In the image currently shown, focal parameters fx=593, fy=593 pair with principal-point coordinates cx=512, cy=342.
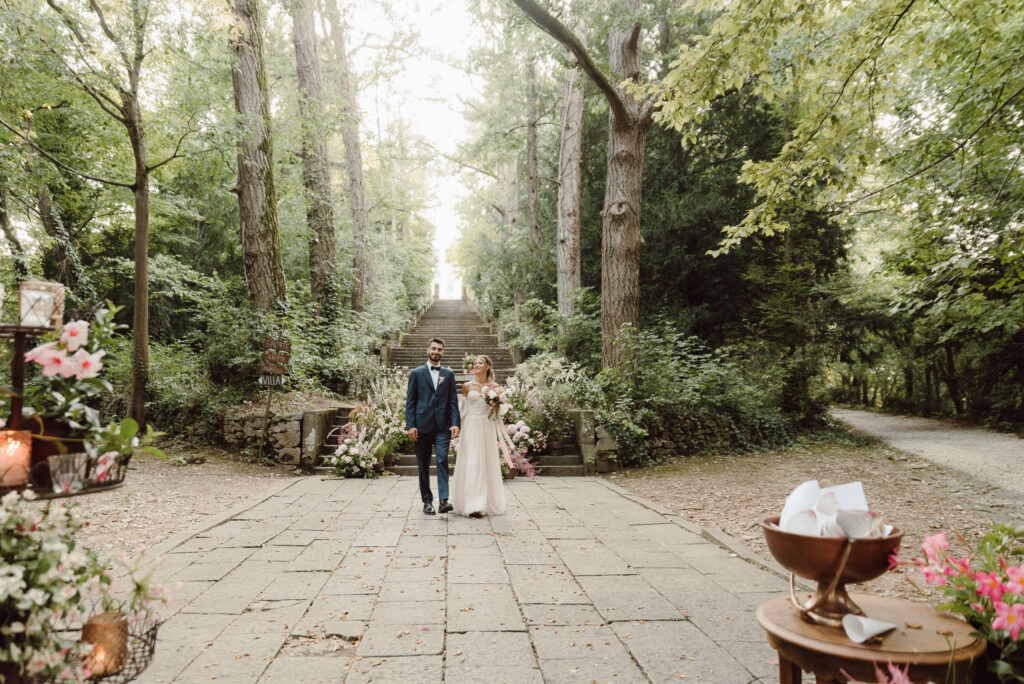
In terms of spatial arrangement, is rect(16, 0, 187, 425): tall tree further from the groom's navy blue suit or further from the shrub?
the shrub

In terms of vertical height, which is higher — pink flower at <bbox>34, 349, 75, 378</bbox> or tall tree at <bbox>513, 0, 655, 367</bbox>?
tall tree at <bbox>513, 0, 655, 367</bbox>

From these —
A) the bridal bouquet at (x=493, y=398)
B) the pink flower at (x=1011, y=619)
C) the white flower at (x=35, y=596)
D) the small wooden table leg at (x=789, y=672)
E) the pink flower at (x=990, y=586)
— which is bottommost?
the small wooden table leg at (x=789, y=672)

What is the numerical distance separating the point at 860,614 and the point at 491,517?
5.09 meters

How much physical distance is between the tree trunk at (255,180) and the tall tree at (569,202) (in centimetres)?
657

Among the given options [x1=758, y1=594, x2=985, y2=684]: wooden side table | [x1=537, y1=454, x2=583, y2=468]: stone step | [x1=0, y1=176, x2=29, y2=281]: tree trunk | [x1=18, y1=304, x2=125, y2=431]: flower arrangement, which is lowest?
[x1=537, y1=454, x2=583, y2=468]: stone step

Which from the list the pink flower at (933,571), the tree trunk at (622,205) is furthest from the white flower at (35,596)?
the tree trunk at (622,205)

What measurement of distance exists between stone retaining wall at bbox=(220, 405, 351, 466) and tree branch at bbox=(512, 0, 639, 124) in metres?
6.84

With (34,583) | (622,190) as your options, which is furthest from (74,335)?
(622,190)

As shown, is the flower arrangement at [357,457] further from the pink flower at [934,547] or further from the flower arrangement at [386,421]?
the pink flower at [934,547]

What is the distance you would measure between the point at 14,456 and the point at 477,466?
512 centimetres

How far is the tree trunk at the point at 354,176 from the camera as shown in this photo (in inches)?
699

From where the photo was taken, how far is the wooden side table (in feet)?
5.30

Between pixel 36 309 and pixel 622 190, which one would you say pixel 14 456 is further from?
pixel 622 190

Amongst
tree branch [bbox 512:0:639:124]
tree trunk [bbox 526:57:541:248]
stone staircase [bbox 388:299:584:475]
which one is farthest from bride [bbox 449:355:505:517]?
tree trunk [bbox 526:57:541:248]
